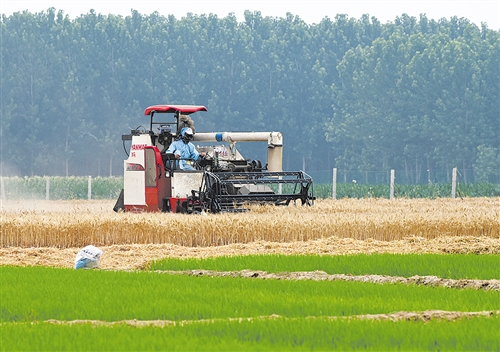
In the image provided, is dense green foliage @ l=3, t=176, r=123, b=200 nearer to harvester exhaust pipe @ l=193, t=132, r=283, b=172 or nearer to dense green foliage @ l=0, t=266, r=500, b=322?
harvester exhaust pipe @ l=193, t=132, r=283, b=172

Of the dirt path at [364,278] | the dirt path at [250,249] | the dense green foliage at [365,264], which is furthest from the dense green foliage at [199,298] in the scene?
the dirt path at [250,249]

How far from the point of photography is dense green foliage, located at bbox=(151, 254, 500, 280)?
1425 centimetres

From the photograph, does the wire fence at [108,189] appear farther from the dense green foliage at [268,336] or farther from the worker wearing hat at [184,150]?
the dense green foliage at [268,336]

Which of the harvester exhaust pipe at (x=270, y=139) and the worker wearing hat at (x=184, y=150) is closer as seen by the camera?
the worker wearing hat at (x=184, y=150)

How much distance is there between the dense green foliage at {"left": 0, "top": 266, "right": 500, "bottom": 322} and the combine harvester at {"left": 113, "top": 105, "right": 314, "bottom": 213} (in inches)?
368

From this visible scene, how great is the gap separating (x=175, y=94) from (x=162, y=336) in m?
92.8

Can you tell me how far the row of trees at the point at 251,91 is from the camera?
8550 cm

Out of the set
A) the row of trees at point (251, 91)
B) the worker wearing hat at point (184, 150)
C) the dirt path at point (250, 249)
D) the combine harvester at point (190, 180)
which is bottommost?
the dirt path at point (250, 249)

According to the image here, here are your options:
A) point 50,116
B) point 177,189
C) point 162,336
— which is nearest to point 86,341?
point 162,336

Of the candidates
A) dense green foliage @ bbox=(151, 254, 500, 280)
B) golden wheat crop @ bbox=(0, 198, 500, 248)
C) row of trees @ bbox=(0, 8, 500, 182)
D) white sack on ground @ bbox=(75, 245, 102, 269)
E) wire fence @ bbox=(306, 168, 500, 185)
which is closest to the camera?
dense green foliage @ bbox=(151, 254, 500, 280)

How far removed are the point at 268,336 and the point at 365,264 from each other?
685 centimetres

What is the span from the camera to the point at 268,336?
8.36 metres

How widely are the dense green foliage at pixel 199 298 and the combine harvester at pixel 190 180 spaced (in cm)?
934

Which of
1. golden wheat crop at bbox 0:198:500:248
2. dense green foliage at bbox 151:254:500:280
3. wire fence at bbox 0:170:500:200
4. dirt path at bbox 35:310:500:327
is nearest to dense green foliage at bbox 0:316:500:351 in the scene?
dirt path at bbox 35:310:500:327
